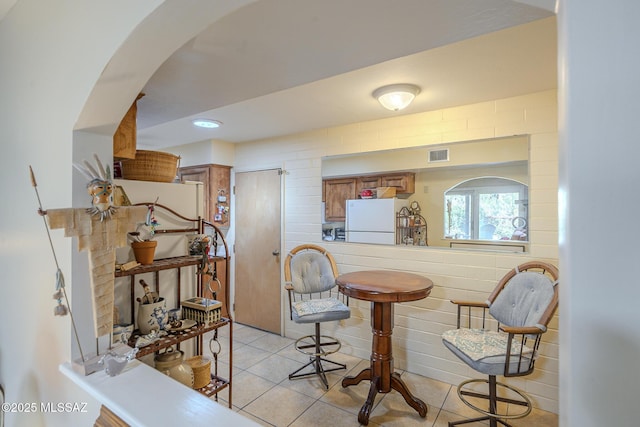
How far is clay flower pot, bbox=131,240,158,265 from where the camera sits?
156cm

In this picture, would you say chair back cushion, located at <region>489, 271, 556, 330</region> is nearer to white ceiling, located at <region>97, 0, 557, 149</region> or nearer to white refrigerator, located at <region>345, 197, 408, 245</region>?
white refrigerator, located at <region>345, 197, 408, 245</region>

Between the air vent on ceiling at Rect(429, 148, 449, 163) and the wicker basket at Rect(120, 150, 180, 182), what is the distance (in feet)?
7.94

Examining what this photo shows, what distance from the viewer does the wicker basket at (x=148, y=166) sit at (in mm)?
1705

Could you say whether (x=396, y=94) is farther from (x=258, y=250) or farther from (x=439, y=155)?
(x=258, y=250)

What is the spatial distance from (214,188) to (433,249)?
2.78 metres

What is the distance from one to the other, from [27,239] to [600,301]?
205 cm

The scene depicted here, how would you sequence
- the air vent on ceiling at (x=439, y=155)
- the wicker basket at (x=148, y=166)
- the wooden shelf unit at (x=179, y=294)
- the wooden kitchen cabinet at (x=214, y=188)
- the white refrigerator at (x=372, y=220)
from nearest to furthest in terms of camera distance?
the wooden shelf unit at (x=179, y=294) < the wicker basket at (x=148, y=166) < the air vent on ceiling at (x=439, y=155) < the white refrigerator at (x=372, y=220) < the wooden kitchen cabinet at (x=214, y=188)

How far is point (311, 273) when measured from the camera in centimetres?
305

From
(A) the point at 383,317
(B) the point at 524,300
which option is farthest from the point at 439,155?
(A) the point at 383,317

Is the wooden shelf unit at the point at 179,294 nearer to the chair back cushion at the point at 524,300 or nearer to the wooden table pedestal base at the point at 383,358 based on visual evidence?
the wooden table pedestal base at the point at 383,358

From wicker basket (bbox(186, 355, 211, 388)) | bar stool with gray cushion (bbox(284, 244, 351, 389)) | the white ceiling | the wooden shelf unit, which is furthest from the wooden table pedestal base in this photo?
the white ceiling

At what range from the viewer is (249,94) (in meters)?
1.75

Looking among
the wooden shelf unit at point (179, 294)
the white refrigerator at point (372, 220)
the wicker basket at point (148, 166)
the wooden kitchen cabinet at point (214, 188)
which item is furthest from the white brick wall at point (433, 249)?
the wicker basket at point (148, 166)

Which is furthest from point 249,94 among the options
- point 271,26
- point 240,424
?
point 240,424
